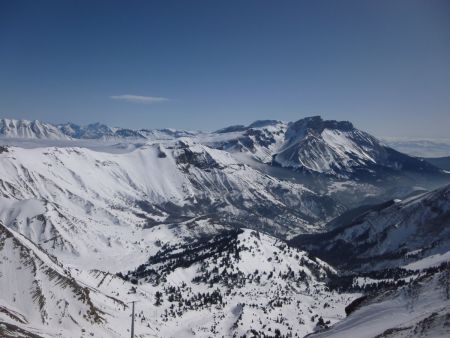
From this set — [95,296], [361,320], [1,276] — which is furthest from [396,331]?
[95,296]

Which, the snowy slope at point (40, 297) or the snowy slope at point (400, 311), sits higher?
the snowy slope at point (400, 311)

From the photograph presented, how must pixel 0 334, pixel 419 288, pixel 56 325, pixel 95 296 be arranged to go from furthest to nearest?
pixel 95 296, pixel 56 325, pixel 0 334, pixel 419 288

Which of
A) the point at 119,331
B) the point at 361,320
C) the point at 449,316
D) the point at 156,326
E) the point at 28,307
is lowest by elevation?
the point at 156,326

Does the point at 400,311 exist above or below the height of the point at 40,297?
above

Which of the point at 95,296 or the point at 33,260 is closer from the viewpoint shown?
the point at 33,260

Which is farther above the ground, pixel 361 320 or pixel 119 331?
pixel 361 320

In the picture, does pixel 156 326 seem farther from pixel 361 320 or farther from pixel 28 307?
pixel 361 320

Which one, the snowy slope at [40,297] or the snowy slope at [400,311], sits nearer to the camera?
the snowy slope at [400,311]

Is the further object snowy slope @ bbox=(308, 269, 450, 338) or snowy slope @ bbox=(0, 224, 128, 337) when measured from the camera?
snowy slope @ bbox=(0, 224, 128, 337)

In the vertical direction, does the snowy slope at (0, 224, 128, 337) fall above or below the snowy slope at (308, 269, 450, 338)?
below

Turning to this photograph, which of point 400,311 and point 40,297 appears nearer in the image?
point 400,311

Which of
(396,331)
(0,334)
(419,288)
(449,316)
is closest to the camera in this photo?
(449,316)
